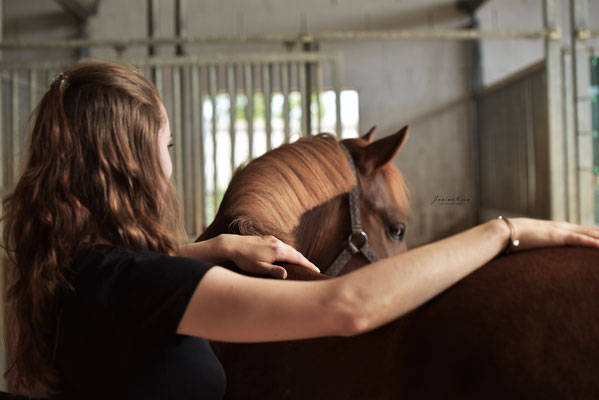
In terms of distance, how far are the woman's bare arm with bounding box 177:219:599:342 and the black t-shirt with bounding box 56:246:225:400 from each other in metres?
0.02

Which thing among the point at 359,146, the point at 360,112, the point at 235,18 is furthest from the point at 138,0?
the point at 359,146

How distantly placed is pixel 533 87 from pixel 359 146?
2045 millimetres

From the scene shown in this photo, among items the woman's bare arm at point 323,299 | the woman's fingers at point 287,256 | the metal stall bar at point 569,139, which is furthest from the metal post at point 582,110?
the woman's bare arm at point 323,299

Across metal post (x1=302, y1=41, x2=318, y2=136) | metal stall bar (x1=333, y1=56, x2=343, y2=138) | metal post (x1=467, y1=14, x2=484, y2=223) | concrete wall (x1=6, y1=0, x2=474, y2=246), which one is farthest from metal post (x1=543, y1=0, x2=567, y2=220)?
concrete wall (x1=6, y1=0, x2=474, y2=246)

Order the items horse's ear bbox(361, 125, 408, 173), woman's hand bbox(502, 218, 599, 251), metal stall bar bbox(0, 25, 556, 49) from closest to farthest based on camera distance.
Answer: woman's hand bbox(502, 218, 599, 251) → horse's ear bbox(361, 125, 408, 173) → metal stall bar bbox(0, 25, 556, 49)

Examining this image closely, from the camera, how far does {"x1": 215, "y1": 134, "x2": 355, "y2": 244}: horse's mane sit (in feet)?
2.76

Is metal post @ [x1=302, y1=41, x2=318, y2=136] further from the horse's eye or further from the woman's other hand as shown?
the woman's other hand

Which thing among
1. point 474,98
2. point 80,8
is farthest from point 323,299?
point 80,8

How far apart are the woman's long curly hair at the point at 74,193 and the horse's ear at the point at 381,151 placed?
597mm

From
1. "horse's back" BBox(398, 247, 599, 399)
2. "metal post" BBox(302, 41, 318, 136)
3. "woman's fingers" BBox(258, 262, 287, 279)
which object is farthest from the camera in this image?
"metal post" BBox(302, 41, 318, 136)

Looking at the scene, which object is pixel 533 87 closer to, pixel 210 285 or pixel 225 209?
pixel 225 209

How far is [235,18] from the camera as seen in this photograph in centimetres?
431

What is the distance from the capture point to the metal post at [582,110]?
2.18 meters

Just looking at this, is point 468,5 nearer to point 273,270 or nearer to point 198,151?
point 198,151
